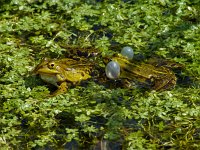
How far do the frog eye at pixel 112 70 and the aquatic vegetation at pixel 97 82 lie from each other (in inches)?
5.8

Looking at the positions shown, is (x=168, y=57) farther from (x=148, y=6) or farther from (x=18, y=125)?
(x=18, y=125)

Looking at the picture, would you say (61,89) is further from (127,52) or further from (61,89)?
(127,52)

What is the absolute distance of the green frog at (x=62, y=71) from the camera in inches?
215

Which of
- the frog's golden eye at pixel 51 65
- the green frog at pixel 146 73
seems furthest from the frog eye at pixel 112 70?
the frog's golden eye at pixel 51 65

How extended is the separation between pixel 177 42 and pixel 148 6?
82 cm

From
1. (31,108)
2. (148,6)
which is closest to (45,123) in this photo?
(31,108)

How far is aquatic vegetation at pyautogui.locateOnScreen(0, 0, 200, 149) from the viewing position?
16.1 feet

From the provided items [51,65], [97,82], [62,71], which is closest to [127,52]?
[97,82]

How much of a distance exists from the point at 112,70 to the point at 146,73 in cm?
35

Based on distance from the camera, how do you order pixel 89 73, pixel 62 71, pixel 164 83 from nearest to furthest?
1. pixel 164 83
2. pixel 62 71
3. pixel 89 73

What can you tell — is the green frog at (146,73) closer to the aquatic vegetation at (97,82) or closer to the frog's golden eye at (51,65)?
the aquatic vegetation at (97,82)

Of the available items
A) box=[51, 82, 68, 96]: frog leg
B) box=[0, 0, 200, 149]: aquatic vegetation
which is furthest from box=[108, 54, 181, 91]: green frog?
box=[51, 82, 68, 96]: frog leg

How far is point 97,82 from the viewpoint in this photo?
5.61 m

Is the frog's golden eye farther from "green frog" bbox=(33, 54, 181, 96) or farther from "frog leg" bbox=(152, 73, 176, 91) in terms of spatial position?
"frog leg" bbox=(152, 73, 176, 91)
